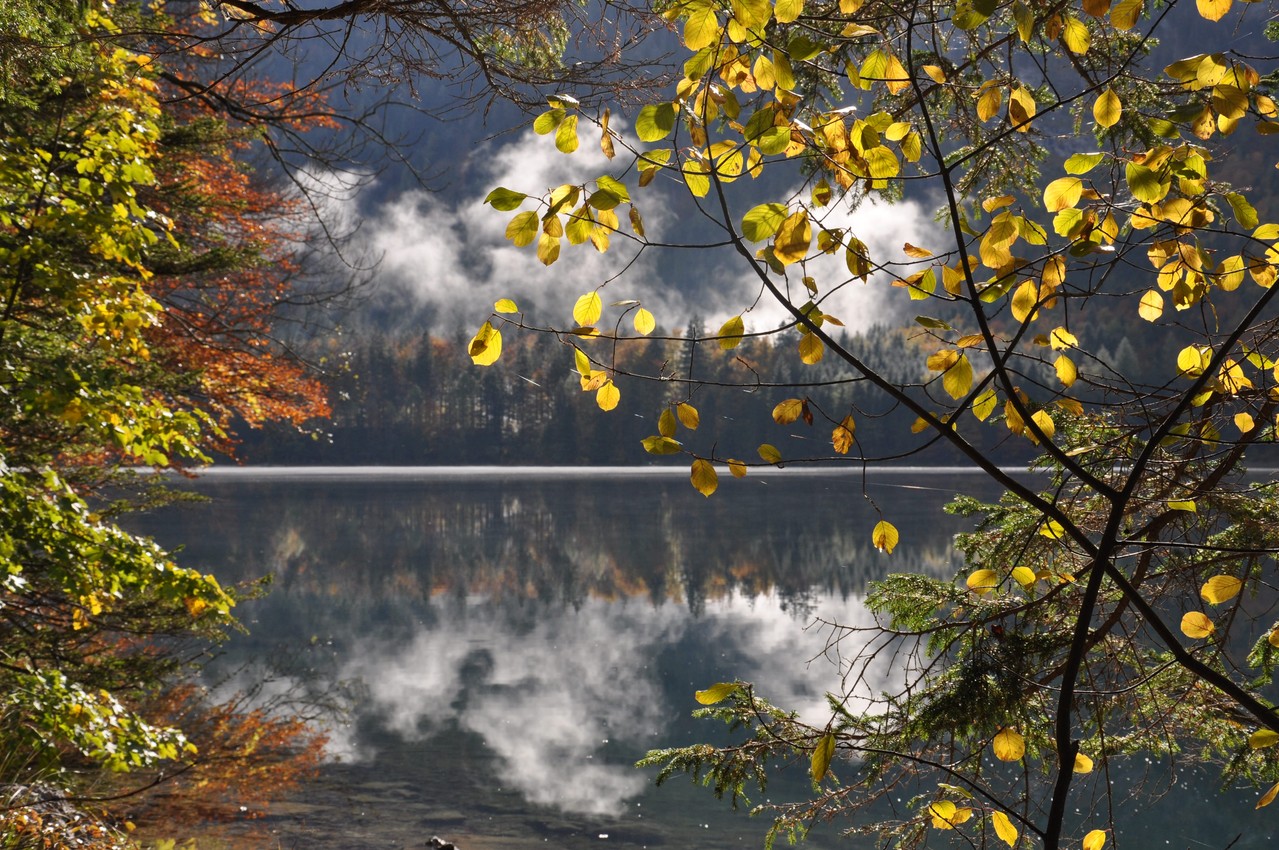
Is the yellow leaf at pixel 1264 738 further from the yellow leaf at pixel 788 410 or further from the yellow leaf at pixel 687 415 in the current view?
the yellow leaf at pixel 687 415

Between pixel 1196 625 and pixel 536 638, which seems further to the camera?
pixel 536 638

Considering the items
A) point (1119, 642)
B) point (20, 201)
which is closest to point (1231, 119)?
point (1119, 642)

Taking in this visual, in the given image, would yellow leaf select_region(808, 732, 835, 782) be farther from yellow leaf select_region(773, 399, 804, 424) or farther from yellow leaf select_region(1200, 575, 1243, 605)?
yellow leaf select_region(1200, 575, 1243, 605)

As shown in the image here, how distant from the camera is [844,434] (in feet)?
6.72

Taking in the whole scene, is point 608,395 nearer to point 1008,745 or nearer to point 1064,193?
point 1064,193

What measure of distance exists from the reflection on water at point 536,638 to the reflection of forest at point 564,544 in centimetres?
14

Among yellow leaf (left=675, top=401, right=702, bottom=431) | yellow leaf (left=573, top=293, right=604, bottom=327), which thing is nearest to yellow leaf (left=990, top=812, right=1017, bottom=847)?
yellow leaf (left=675, top=401, right=702, bottom=431)

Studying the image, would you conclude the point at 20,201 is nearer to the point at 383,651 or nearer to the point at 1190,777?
the point at 1190,777

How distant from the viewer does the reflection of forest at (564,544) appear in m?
22.8

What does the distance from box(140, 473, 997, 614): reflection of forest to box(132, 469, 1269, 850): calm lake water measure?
0.14 m

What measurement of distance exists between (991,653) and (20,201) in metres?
4.68

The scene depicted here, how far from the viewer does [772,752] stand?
372 centimetres

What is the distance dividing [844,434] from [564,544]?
28.6 m

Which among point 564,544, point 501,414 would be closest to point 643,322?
point 564,544
